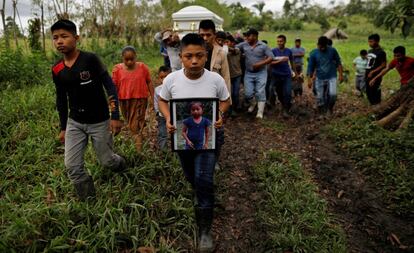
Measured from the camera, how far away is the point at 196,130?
3059 millimetres

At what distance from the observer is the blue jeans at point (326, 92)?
24.9 ft

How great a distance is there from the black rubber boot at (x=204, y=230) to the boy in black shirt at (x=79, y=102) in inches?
47.7

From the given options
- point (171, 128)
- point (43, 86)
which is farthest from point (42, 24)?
point (171, 128)

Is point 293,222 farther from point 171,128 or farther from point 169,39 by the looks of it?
point 169,39

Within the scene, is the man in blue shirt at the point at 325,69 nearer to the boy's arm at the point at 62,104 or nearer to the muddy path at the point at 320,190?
the muddy path at the point at 320,190

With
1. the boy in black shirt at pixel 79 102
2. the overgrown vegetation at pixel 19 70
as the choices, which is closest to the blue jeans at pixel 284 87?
the boy in black shirt at pixel 79 102

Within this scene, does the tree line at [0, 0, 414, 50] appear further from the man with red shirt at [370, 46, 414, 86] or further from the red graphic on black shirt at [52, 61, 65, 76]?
the red graphic on black shirt at [52, 61, 65, 76]

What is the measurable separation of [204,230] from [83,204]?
123 centimetres

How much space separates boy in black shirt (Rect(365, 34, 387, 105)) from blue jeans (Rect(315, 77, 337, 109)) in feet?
3.56

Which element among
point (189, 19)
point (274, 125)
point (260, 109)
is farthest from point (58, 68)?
point (189, 19)

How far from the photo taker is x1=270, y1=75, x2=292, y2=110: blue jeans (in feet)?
25.4

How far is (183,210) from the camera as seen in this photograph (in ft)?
12.0

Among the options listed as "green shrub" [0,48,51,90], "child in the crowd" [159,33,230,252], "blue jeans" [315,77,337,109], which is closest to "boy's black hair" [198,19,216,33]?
"child in the crowd" [159,33,230,252]

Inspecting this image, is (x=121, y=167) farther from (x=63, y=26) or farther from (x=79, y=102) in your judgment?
(x=63, y=26)
